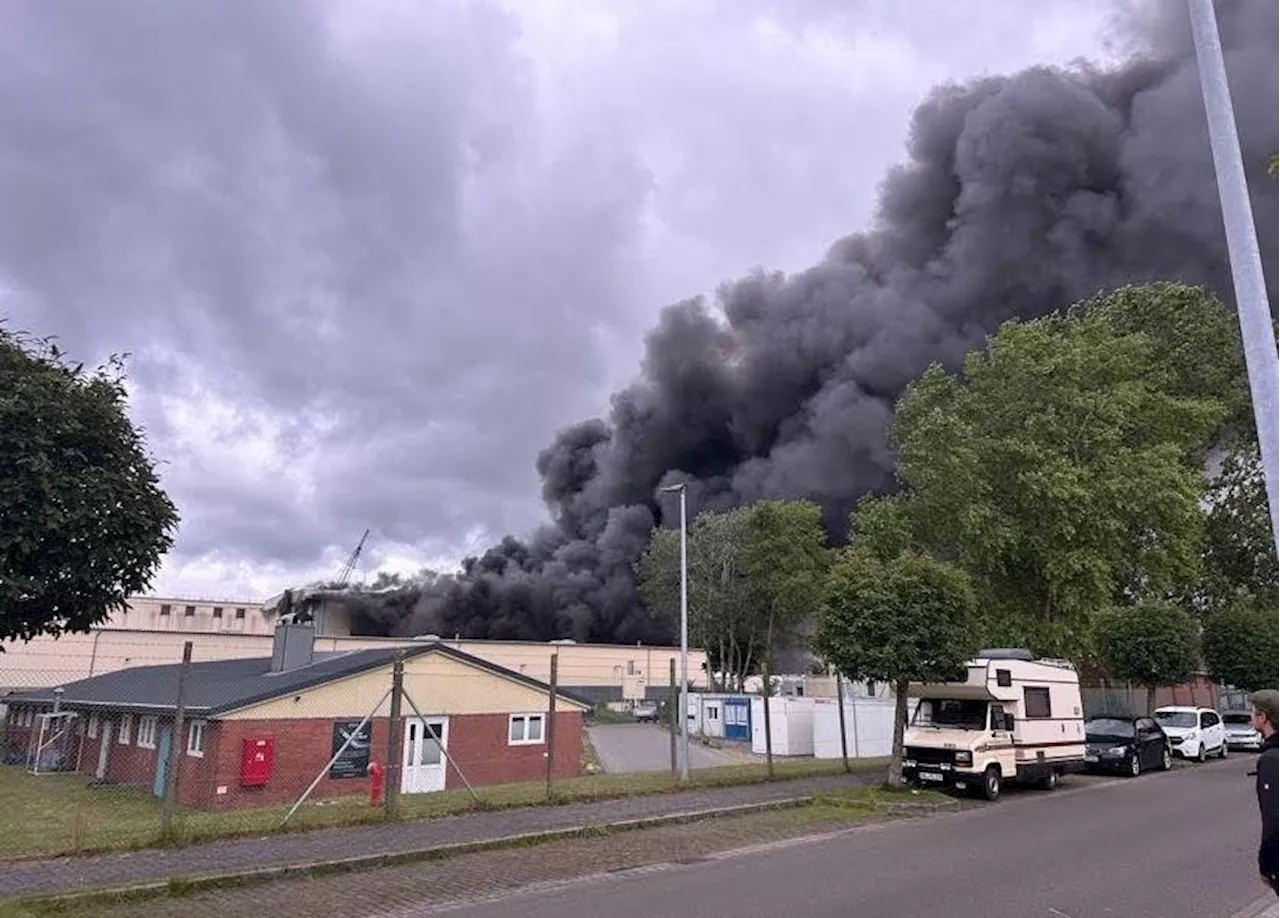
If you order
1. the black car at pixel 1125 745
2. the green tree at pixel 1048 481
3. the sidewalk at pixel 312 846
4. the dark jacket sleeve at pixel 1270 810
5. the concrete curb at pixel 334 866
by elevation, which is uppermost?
the green tree at pixel 1048 481

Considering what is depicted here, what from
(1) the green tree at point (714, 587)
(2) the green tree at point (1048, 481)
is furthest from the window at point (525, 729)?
(1) the green tree at point (714, 587)

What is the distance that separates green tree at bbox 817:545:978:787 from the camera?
52.9 feet

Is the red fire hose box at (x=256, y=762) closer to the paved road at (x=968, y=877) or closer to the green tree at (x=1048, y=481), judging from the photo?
the paved road at (x=968, y=877)

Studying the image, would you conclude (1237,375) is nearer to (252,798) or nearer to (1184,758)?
(1184,758)

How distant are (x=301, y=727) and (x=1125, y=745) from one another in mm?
18647

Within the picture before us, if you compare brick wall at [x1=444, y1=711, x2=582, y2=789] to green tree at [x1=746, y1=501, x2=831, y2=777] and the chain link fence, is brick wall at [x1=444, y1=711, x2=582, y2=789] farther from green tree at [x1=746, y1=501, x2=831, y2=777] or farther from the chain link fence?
green tree at [x1=746, y1=501, x2=831, y2=777]

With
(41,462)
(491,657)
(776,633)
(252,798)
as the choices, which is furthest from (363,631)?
(41,462)

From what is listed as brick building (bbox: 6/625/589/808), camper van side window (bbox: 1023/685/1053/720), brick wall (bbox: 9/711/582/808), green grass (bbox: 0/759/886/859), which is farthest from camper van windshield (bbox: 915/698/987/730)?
brick wall (bbox: 9/711/582/808)

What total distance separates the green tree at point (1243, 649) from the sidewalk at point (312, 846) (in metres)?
25.5

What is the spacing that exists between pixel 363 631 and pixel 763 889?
64097mm

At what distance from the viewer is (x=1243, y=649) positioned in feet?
104

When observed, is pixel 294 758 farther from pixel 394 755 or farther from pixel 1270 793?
pixel 1270 793

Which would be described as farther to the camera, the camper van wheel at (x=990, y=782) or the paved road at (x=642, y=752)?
the paved road at (x=642, y=752)

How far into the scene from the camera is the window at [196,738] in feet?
67.5
